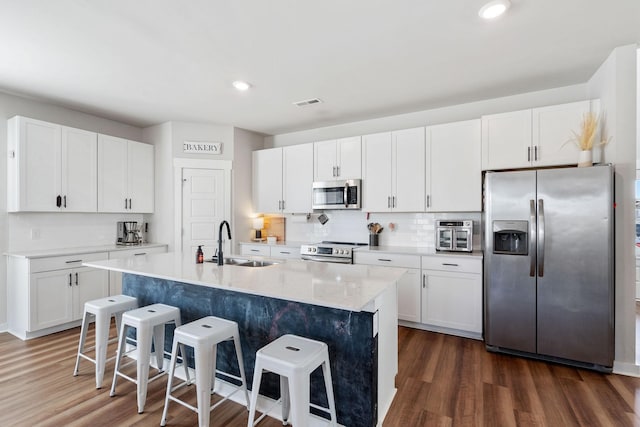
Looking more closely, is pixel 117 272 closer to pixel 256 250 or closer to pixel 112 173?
pixel 112 173

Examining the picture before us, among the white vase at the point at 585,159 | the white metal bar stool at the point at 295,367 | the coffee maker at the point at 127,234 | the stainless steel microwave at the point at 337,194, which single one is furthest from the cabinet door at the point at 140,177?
the white vase at the point at 585,159

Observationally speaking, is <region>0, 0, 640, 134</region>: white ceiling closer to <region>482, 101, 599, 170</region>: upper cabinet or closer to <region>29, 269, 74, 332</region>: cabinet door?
<region>482, 101, 599, 170</region>: upper cabinet

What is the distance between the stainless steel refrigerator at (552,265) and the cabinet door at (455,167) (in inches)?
20.8

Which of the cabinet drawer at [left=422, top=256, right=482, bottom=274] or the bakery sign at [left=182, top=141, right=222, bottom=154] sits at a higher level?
the bakery sign at [left=182, top=141, right=222, bottom=154]

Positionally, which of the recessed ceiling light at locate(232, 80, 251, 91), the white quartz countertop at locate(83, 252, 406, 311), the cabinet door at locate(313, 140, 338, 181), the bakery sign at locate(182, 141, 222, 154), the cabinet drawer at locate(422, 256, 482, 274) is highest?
the recessed ceiling light at locate(232, 80, 251, 91)

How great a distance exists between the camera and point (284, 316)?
216cm

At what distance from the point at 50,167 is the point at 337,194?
3482 mm

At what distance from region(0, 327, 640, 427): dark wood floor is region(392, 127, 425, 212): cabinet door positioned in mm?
1768

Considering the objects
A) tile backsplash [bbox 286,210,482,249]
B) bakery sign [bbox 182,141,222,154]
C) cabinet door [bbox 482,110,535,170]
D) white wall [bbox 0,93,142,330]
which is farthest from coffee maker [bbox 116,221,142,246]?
cabinet door [bbox 482,110,535,170]

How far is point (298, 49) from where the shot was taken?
2.68 metres

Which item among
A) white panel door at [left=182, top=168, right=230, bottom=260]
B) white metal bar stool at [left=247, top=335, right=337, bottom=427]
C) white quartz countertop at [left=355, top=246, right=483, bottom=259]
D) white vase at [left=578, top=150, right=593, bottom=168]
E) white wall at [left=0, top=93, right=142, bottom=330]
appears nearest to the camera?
white metal bar stool at [left=247, top=335, right=337, bottom=427]

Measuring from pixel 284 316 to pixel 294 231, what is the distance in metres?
3.20

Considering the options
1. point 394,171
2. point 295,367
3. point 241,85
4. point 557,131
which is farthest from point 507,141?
point 295,367

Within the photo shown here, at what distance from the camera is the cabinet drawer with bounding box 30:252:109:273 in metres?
3.42
